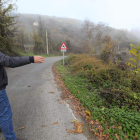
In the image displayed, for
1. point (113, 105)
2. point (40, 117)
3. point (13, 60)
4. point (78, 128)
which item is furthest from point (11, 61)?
point (113, 105)

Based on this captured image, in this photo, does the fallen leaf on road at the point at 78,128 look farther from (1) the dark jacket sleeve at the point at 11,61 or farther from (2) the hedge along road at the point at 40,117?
(1) the dark jacket sleeve at the point at 11,61

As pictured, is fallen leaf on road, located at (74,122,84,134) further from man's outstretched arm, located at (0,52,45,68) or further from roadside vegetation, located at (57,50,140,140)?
man's outstretched arm, located at (0,52,45,68)

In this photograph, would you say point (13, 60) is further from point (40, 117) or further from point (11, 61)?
point (40, 117)

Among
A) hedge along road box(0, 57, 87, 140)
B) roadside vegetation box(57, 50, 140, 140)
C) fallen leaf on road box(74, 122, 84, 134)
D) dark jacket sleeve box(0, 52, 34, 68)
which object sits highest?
dark jacket sleeve box(0, 52, 34, 68)

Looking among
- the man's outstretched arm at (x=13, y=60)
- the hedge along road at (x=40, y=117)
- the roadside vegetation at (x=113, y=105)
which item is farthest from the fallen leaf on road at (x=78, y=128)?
the man's outstretched arm at (x=13, y=60)

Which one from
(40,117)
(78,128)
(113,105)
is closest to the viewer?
(78,128)

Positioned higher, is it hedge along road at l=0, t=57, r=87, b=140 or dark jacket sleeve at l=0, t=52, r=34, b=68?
dark jacket sleeve at l=0, t=52, r=34, b=68

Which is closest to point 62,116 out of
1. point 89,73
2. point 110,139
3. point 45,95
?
point 110,139

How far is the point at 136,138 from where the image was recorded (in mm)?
2107

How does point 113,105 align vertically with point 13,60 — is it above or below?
below

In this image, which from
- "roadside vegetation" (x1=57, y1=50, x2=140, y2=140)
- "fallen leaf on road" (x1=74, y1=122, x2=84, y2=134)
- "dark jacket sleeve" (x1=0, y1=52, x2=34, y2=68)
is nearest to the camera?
"dark jacket sleeve" (x1=0, y1=52, x2=34, y2=68)

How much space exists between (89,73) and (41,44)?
98.4ft

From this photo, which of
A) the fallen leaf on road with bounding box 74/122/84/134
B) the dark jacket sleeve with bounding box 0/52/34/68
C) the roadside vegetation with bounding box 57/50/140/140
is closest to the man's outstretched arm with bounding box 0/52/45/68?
the dark jacket sleeve with bounding box 0/52/34/68

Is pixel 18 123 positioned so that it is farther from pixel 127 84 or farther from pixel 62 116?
pixel 127 84
